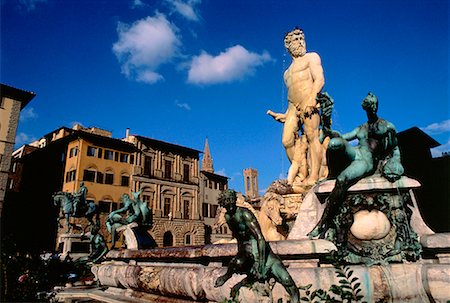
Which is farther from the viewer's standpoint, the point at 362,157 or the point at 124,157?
the point at 124,157

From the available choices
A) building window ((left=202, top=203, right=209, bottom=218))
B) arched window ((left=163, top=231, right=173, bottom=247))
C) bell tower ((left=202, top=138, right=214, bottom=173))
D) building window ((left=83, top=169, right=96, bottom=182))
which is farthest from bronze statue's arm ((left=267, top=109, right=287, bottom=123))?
bell tower ((left=202, top=138, right=214, bottom=173))

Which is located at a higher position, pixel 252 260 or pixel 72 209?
pixel 72 209

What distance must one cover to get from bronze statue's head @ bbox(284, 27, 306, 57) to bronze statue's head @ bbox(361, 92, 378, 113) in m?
4.35

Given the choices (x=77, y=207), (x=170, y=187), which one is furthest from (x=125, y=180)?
(x=77, y=207)

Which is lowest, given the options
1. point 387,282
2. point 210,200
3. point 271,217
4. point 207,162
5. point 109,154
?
point 387,282

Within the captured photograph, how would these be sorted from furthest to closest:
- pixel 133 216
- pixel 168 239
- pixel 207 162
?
pixel 207 162 → pixel 168 239 → pixel 133 216

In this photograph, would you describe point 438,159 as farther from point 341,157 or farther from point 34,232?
point 34,232

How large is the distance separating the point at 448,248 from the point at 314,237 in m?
1.24

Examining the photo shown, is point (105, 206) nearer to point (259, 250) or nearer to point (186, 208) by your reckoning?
point (186, 208)

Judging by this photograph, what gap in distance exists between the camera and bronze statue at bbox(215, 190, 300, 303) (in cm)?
278

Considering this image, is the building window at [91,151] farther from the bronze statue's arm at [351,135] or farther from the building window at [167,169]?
the bronze statue's arm at [351,135]

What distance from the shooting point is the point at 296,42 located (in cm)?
786

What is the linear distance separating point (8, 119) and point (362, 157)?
30.6 meters

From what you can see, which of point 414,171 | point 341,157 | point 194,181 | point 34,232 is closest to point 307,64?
point 341,157
